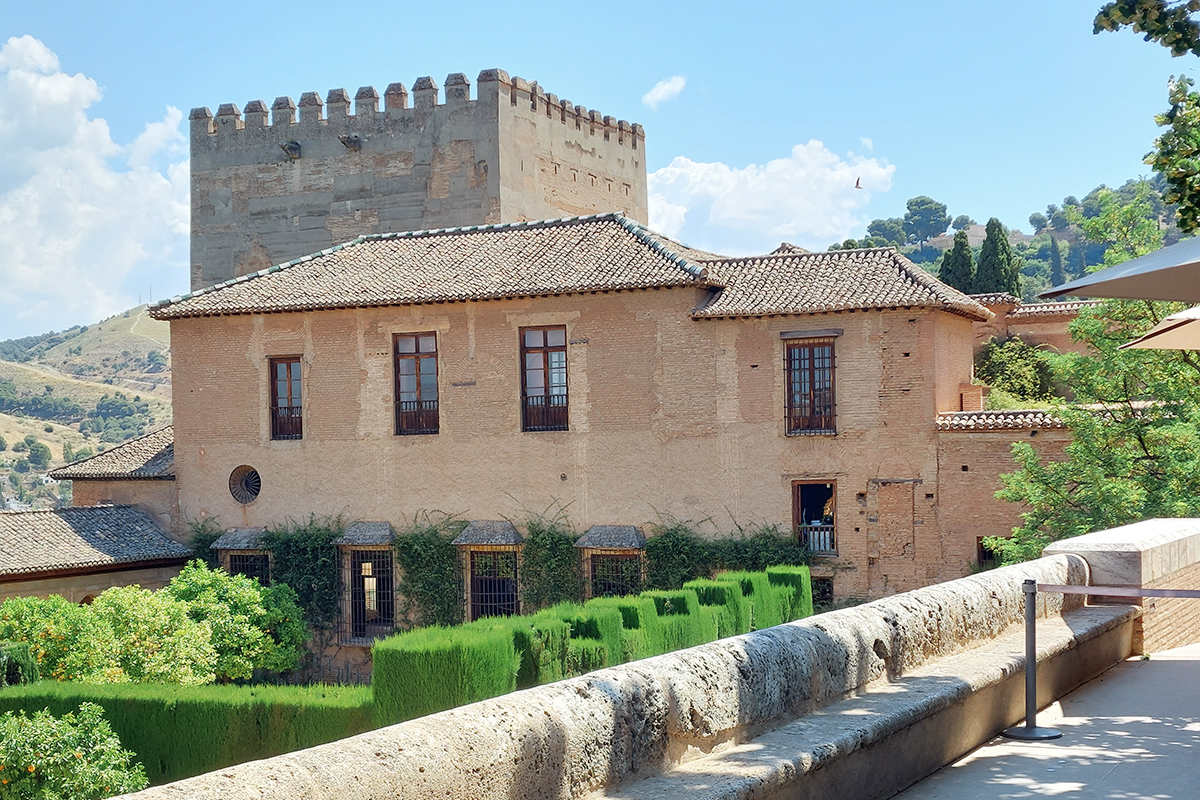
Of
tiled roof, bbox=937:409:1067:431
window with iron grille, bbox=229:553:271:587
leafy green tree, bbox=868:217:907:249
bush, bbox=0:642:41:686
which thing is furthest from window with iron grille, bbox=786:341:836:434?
leafy green tree, bbox=868:217:907:249

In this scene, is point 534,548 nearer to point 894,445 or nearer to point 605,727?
point 894,445

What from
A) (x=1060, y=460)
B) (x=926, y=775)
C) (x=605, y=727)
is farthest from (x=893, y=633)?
(x=1060, y=460)

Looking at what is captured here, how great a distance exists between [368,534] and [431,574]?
1522mm

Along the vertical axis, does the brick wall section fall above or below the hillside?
below

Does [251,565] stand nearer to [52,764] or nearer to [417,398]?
[417,398]

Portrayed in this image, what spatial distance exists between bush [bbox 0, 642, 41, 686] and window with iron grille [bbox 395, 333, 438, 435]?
318 inches

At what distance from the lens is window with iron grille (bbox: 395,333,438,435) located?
24.7 metres

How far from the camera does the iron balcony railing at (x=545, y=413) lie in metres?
23.7

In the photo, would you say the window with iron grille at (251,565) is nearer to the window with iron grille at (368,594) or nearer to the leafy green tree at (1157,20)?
the window with iron grille at (368,594)

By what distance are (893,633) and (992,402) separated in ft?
73.3

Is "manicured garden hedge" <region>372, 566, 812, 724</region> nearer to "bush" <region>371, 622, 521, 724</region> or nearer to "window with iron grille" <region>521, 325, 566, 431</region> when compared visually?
Result: "bush" <region>371, 622, 521, 724</region>

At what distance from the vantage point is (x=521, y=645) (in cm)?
1662

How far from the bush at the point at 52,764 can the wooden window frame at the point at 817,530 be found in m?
12.1

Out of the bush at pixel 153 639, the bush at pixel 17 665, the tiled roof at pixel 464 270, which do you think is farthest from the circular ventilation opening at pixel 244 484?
the bush at pixel 17 665
